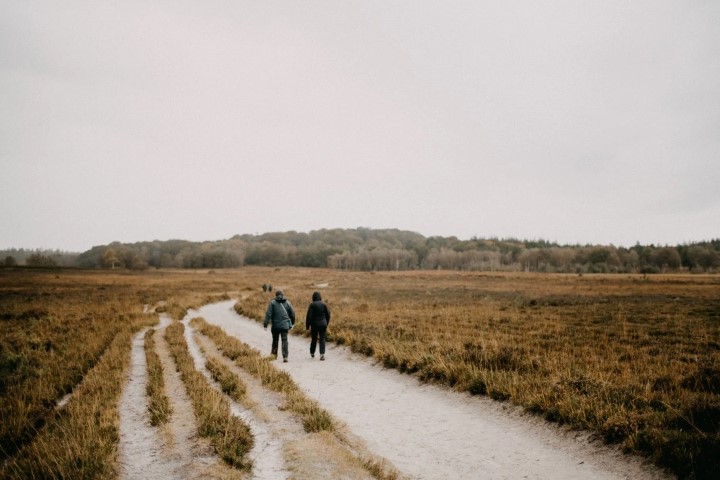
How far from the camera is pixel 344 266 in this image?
18712 cm

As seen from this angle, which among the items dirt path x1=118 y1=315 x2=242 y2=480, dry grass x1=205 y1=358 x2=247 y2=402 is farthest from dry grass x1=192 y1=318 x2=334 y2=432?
dirt path x1=118 y1=315 x2=242 y2=480

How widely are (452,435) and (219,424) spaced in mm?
4756

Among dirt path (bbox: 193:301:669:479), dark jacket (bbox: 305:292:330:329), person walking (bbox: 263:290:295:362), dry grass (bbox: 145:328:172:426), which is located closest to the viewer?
dirt path (bbox: 193:301:669:479)

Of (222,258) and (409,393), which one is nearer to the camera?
(409,393)

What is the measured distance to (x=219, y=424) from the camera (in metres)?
7.09

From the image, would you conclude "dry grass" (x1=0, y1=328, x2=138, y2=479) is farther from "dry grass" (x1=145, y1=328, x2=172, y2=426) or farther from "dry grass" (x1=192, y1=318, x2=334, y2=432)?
"dry grass" (x1=192, y1=318, x2=334, y2=432)

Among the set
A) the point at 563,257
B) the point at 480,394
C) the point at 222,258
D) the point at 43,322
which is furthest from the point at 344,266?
the point at 480,394

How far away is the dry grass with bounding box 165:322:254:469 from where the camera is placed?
243 inches

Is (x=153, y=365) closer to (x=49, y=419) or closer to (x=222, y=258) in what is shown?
(x=49, y=419)

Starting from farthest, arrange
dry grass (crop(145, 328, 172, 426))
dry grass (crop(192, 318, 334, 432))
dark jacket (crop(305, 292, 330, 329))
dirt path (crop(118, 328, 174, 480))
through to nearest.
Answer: dark jacket (crop(305, 292, 330, 329)) < dry grass (crop(145, 328, 172, 426)) < dry grass (crop(192, 318, 334, 432)) < dirt path (crop(118, 328, 174, 480))

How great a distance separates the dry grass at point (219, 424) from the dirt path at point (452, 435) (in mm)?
2429

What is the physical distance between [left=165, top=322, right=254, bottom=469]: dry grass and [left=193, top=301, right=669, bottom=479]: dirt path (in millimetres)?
2429

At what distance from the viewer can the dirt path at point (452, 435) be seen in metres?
6.27

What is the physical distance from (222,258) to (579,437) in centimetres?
18704
